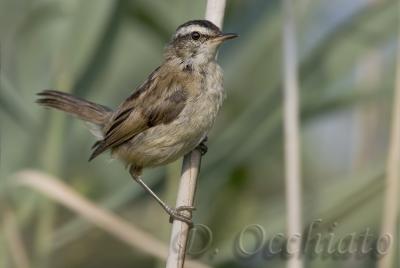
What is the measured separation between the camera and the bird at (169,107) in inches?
156

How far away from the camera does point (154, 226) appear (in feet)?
16.8

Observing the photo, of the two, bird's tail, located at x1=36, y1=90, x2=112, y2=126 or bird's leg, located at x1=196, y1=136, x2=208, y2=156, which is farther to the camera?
bird's tail, located at x1=36, y1=90, x2=112, y2=126

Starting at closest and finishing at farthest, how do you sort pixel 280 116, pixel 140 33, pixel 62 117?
pixel 62 117
pixel 280 116
pixel 140 33

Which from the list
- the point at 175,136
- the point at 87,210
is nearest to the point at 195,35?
the point at 175,136

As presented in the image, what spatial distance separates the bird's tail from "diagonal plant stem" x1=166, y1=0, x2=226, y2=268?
2.29ft

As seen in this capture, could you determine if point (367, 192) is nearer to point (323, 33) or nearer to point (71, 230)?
point (323, 33)

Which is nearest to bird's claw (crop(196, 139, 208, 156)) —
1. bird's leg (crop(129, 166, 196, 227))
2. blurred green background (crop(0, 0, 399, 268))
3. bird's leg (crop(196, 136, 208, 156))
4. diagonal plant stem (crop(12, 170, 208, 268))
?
bird's leg (crop(196, 136, 208, 156))

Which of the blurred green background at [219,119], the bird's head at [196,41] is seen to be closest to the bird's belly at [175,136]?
the blurred green background at [219,119]

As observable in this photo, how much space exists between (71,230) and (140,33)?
1323 millimetres

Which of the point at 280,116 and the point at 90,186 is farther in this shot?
the point at 90,186

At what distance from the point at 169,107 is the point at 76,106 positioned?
0.54 metres

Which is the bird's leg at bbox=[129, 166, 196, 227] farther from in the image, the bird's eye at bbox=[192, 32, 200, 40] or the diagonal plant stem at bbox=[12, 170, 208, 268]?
the bird's eye at bbox=[192, 32, 200, 40]

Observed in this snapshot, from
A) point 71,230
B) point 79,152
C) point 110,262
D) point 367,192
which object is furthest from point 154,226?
point 367,192

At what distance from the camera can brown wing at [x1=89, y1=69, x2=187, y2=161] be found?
13.3 feet
